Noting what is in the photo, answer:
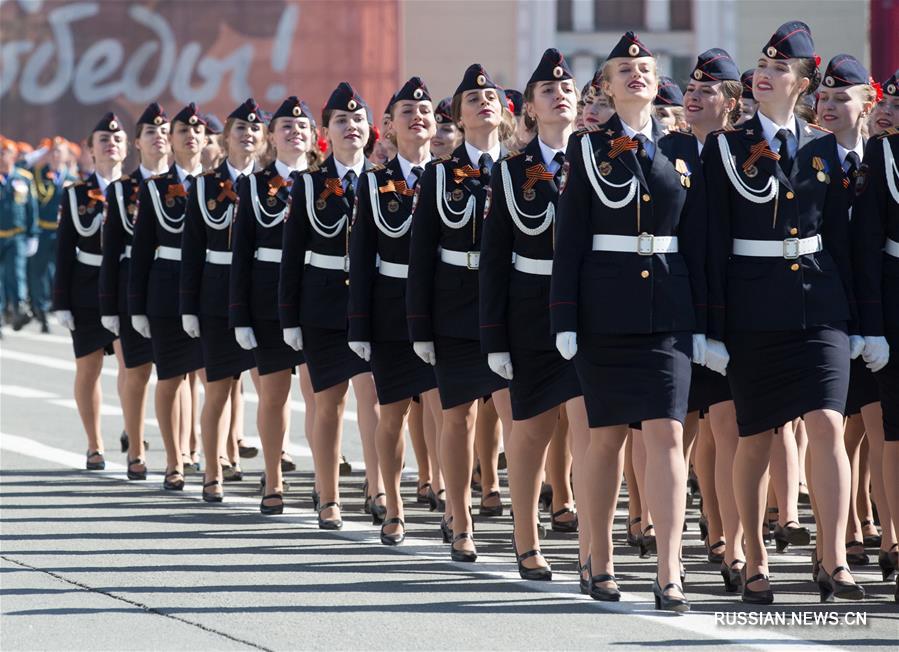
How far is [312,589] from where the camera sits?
27.1 feet

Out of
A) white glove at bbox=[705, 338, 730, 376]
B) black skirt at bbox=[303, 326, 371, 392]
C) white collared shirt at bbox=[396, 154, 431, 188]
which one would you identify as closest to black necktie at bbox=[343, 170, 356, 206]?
white collared shirt at bbox=[396, 154, 431, 188]

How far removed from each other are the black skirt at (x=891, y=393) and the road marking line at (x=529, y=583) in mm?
A: 1170

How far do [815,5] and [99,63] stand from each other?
1958 centimetres

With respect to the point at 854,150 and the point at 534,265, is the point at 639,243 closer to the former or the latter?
the point at 534,265

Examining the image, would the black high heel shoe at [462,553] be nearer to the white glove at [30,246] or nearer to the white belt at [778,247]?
the white belt at [778,247]

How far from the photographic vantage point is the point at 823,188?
25.7 feet

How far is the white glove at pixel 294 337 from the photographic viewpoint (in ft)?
32.9

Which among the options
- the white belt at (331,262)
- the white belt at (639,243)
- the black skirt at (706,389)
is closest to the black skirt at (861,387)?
the black skirt at (706,389)

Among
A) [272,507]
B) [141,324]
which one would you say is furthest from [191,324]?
[272,507]

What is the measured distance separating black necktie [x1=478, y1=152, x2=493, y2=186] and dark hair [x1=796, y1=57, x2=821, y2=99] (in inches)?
62.7

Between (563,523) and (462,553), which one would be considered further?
(563,523)

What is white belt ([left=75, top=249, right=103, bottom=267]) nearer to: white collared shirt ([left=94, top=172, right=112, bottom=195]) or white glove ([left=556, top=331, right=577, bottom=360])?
white collared shirt ([left=94, top=172, right=112, bottom=195])

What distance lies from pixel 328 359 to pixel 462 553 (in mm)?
1566

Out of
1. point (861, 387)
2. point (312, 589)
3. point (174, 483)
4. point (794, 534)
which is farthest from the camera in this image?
point (174, 483)
